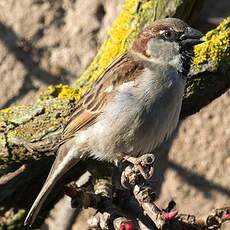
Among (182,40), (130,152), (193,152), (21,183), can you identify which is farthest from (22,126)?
(193,152)

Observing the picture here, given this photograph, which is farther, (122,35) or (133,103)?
(122,35)

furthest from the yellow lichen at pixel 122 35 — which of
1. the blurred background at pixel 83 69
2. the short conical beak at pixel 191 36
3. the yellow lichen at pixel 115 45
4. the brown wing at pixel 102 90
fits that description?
the blurred background at pixel 83 69

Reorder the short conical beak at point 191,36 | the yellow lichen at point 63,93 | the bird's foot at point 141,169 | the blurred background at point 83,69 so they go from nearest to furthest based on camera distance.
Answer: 1. the bird's foot at point 141,169
2. the short conical beak at point 191,36
3. the yellow lichen at point 63,93
4. the blurred background at point 83,69

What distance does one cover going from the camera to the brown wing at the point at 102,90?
3.15m

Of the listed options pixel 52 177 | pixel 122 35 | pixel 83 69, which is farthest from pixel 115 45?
pixel 83 69

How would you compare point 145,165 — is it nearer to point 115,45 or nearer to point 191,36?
point 191,36

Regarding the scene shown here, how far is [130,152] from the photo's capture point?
327cm

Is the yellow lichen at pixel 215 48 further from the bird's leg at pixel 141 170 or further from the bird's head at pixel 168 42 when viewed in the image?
the bird's leg at pixel 141 170

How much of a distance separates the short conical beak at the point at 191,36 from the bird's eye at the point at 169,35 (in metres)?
0.04

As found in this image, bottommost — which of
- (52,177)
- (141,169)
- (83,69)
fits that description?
(83,69)

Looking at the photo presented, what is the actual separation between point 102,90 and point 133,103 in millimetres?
173

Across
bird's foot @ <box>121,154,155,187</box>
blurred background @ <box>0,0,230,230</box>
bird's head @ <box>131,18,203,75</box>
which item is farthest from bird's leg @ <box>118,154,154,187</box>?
blurred background @ <box>0,0,230,230</box>

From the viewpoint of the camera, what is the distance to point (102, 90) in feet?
10.5

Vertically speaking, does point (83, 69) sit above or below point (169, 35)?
below
